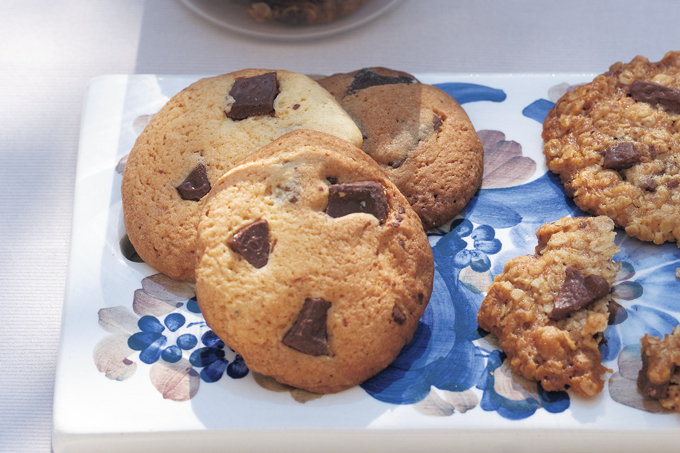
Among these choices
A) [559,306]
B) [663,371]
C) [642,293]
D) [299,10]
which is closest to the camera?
[663,371]

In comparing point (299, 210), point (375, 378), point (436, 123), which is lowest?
point (375, 378)

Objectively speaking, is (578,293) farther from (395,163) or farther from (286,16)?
(286,16)

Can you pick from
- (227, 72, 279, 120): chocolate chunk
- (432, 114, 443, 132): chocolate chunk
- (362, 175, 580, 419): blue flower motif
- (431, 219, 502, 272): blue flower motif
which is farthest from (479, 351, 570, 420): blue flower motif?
(227, 72, 279, 120): chocolate chunk

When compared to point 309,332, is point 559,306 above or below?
above

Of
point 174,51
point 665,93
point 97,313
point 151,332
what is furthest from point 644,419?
point 174,51

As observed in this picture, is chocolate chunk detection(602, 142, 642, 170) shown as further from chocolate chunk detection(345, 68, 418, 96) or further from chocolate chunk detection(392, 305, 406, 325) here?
chocolate chunk detection(392, 305, 406, 325)

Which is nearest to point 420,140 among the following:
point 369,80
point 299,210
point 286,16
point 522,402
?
point 369,80

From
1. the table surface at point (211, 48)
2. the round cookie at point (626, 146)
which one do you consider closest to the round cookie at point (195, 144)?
the table surface at point (211, 48)
